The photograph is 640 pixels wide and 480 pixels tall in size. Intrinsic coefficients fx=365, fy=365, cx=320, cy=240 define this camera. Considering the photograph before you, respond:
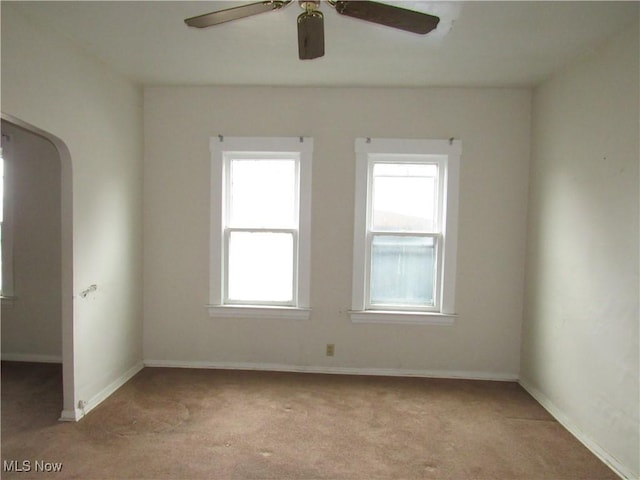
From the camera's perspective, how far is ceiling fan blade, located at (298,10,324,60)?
1597 mm

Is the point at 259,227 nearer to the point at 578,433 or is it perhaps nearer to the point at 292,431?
the point at 292,431

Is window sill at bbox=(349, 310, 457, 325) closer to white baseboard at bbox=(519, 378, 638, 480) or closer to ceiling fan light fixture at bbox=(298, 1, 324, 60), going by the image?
white baseboard at bbox=(519, 378, 638, 480)

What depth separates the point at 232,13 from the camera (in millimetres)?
1607

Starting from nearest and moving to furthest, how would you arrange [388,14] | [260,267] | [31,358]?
[388,14] → [260,267] → [31,358]

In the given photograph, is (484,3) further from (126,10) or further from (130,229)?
(130,229)

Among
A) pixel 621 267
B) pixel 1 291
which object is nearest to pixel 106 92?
pixel 1 291

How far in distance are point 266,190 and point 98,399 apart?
2.12 metres

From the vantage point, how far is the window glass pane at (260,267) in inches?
133

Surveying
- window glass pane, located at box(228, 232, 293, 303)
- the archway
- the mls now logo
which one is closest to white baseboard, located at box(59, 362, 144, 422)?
the archway

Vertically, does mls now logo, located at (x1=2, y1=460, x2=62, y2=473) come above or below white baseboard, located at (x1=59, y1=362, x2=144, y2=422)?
below

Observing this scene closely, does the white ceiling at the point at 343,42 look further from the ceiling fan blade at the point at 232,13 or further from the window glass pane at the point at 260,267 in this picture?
the window glass pane at the point at 260,267

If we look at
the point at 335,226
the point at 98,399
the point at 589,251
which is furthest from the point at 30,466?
the point at 589,251

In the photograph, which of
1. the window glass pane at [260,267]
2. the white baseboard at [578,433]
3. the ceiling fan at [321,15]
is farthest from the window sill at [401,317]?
the ceiling fan at [321,15]

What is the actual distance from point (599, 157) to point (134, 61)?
3.30 meters
